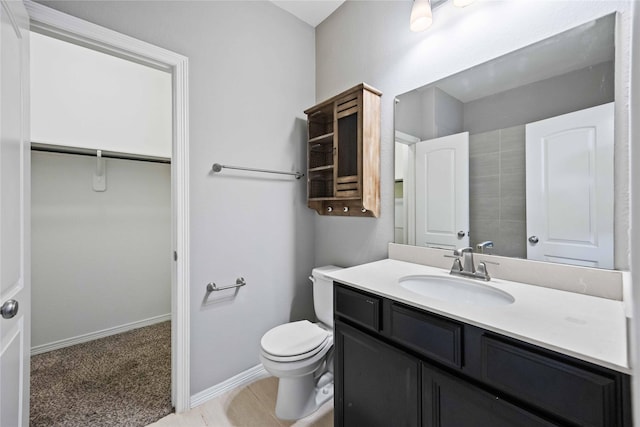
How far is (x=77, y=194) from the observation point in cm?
223

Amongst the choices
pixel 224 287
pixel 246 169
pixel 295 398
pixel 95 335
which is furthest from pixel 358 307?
pixel 95 335

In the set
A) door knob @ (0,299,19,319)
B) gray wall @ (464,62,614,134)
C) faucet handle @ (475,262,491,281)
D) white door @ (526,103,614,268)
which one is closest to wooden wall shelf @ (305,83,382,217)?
gray wall @ (464,62,614,134)

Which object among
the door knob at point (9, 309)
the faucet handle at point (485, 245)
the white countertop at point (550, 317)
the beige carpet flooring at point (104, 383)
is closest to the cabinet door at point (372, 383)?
the white countertop at point (550, 317)

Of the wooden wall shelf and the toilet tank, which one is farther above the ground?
the wooden wall shelf

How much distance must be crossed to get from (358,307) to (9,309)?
1.22 meters

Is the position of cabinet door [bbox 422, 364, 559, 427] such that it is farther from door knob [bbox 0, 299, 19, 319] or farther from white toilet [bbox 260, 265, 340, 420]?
door knob [bbox 0, 299, 19, 319]

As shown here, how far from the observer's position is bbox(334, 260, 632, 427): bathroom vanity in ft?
2.23

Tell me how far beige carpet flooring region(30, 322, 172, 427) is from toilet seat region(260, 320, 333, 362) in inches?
28.5

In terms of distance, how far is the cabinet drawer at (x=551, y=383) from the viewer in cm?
65

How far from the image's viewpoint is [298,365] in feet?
4.84

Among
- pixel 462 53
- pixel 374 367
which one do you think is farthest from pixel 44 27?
pixel 374 367

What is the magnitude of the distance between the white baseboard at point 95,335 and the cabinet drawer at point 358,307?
223 cm

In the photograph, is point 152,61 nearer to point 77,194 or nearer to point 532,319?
point 77,194

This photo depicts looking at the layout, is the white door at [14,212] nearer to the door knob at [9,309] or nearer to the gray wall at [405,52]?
the door knob at [9,309]
